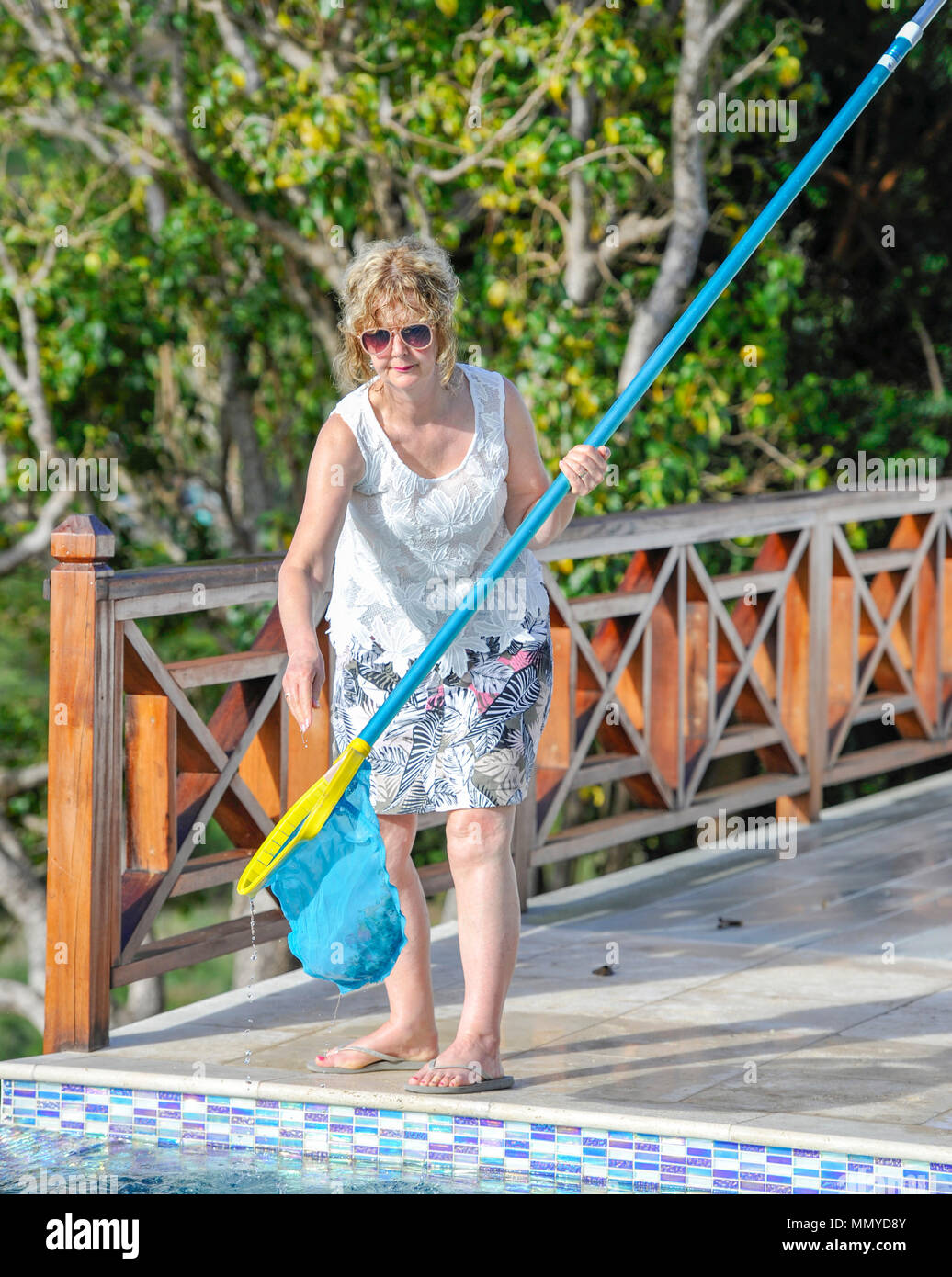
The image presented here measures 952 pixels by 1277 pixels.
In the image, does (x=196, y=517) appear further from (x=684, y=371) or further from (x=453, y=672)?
(x=453, y=672)

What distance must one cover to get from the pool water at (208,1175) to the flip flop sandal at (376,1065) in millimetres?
211

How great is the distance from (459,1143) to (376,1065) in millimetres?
297

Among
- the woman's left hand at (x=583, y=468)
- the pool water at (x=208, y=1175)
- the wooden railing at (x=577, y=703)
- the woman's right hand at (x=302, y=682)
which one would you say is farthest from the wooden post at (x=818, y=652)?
the woman's right hand at (x=302, y=682)

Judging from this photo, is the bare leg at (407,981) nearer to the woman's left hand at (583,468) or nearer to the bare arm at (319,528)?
the bare arm at (319,528)

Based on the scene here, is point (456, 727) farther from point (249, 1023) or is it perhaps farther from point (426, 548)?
point (249, 1023)

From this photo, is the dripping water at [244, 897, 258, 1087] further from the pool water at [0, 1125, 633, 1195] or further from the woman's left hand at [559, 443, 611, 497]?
the woman's left hand at [559, 443, 611, 497]

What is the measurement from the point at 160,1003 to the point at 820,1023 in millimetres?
6324

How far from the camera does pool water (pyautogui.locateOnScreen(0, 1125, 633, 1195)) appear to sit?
9.87ft

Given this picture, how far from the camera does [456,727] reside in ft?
10.3

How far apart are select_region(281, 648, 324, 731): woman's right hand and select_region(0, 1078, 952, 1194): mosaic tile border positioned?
2.49 ft

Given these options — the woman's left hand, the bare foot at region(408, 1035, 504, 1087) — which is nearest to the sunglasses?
the woman's left hand

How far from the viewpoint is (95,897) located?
3.49m

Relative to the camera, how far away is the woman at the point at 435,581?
118 inches
